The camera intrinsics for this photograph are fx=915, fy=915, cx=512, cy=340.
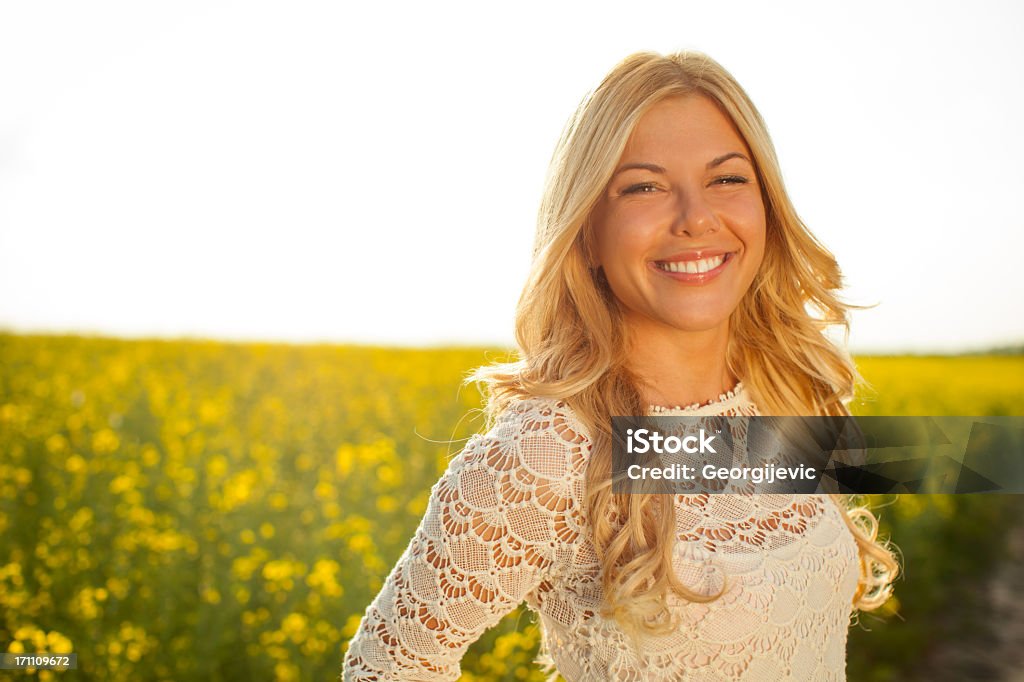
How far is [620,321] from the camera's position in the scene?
76.2 inches

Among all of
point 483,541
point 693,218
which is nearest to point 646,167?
point 693,218

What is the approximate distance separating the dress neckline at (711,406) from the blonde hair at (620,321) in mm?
44

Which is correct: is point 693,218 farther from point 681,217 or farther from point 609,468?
point 609,468

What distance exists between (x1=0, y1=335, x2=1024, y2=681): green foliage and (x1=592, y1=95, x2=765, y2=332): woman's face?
549mm

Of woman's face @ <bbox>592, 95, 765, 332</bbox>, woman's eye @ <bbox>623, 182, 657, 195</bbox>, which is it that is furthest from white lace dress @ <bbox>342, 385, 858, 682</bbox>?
woman's eye @ <bbox>623, 182, 657, 195</bbox>

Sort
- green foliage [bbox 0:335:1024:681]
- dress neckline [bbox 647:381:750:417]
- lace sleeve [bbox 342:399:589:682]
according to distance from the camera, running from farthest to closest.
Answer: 1. green foliage [bbox 0:335:1024:681]
2. dress neckline [bbox 647:381:750:417]
3. lace sleeve [bbox 342:399:589:682]

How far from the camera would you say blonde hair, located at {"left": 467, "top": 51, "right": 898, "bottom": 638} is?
1630 mm

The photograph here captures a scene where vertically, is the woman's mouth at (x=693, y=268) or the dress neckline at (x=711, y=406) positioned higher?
the woman's mouth at (x=693, y=268)

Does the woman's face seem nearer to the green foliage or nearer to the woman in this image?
the woman

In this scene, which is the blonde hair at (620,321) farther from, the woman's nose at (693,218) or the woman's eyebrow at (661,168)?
the woman's nose at (693,218)

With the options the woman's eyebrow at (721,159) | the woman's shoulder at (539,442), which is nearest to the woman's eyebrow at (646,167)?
the woman's eyebrow at (721,159)

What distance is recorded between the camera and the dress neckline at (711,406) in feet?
6.17

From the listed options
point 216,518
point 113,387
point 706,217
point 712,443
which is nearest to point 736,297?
point 706,217

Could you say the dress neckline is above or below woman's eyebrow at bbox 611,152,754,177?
below
